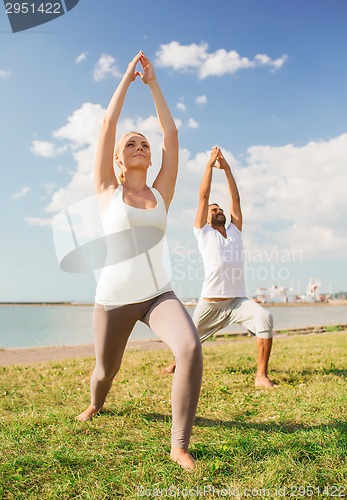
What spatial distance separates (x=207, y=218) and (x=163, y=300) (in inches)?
125

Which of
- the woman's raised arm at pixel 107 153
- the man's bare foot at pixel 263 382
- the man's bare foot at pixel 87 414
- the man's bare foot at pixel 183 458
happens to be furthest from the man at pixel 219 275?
the man's bare foot at pixel 183 458

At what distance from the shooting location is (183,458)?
3.14m

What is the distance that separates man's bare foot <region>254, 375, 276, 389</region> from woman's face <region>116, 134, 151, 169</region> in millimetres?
3247

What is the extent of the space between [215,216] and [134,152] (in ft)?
9.46

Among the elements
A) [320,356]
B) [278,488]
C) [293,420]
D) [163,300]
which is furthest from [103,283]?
[320,356]

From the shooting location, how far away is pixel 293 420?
13.7 feet

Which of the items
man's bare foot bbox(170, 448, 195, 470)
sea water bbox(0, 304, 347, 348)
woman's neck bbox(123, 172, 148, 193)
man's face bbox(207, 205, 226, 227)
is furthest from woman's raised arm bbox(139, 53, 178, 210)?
sea water bbox(0, 304, 347, 348)

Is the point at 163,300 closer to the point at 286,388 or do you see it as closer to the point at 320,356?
the point at 286,388

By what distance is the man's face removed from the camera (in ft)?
21.6

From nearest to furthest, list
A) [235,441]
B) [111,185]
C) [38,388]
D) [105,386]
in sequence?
[235,441] < [111,185] < [105,386] < [38,388]

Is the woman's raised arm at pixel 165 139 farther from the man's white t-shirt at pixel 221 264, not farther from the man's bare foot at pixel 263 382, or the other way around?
the man's bare foot at pixel 263 382

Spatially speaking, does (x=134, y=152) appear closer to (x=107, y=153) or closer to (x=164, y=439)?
(x=107, y=153)

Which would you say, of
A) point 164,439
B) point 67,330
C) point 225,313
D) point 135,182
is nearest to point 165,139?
point 135,182

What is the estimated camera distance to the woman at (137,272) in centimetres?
320
